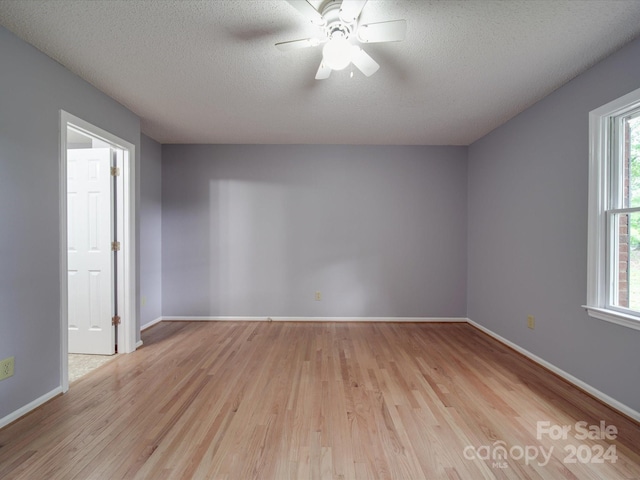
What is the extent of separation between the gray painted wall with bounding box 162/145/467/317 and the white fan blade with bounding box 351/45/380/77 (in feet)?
6.83

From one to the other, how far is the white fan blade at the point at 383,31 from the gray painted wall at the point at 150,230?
3122 millimetres

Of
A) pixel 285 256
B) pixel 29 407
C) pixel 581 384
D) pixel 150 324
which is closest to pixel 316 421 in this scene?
pixel 29 407

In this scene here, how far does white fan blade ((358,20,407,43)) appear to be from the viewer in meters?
1.47

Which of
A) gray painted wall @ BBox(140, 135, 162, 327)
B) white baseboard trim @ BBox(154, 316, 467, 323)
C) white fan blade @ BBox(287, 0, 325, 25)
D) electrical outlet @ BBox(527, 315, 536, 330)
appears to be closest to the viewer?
white fan blade @ BBox(287, 0, 325, 25)

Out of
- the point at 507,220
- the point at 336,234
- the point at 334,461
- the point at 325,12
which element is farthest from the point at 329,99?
the point at 334,461

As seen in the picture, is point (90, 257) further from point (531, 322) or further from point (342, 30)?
point (531, 322)

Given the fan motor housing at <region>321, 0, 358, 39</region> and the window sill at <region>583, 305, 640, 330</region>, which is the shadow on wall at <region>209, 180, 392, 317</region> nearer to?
the window sill at <region>583, 305, 640, 330</region>

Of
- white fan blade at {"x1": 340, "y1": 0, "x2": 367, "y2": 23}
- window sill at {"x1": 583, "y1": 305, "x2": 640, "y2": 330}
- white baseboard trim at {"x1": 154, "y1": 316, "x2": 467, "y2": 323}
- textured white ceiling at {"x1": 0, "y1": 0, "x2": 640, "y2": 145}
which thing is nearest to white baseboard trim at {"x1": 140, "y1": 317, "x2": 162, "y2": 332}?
white baseboard trim at {"x1": 154, "y1": 316, "x2": 467, "y2": 323}

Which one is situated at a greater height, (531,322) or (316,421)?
(531,322)

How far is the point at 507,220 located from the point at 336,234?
2.00 m

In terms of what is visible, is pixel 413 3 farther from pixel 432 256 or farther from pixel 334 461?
pixel 432 256

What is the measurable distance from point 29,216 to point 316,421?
2.27 metres

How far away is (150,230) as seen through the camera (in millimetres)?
3674

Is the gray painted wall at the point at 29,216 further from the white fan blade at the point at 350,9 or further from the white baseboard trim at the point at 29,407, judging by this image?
the white fan blade at the point at 350,9
